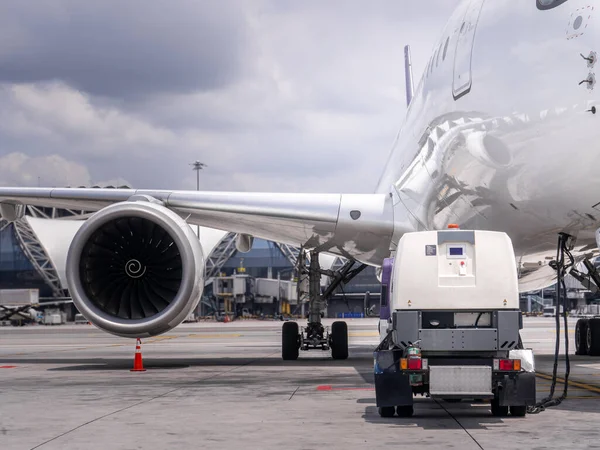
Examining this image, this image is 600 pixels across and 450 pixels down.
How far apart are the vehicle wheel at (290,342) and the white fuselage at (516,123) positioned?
222 inches

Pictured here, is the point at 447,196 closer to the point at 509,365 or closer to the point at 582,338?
the point at 509,365

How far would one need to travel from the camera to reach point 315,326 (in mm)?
18047

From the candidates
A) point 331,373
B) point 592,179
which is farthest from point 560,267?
point 331,373

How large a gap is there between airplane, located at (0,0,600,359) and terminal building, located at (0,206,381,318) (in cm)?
5631

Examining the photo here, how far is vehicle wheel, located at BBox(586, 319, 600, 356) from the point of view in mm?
18641

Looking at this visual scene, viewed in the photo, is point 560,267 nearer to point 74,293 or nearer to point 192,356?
point 74,293

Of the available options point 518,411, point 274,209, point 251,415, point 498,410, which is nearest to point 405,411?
point 498,410

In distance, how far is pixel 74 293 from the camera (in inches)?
563

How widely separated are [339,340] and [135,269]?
474 centimetres

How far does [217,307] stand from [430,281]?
75544 millimetres

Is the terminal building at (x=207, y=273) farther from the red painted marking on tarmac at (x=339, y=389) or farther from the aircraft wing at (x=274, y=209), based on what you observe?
the red painted marking on tarmac at (x=339, y=389)

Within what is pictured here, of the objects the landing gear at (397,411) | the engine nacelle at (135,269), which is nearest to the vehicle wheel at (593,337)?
the engine nacelle at (135,269)

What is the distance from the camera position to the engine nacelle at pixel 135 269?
13.9 metres

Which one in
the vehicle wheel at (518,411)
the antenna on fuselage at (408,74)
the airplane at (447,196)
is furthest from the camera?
the antenna on fuselage at (408,74)
